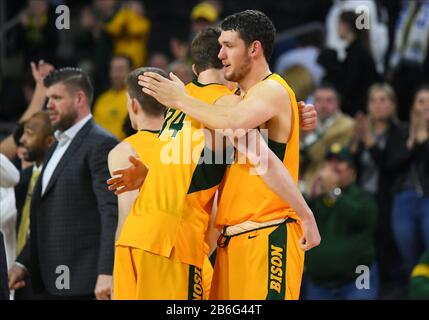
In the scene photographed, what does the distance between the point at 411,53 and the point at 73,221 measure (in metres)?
5.57

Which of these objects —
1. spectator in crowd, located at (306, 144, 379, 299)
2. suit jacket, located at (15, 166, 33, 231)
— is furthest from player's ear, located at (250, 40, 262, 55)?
spectator in crowd, located at (306, 144, 379, 299)

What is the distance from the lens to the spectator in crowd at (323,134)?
10.9 meters

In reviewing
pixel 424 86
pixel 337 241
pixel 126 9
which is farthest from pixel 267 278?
pixel 126 9

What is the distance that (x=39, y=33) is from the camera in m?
14.0

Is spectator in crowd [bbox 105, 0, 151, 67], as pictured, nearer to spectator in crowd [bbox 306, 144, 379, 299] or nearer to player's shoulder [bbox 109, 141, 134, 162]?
spectator in crowd [bbox 306, 144, 379, 299]

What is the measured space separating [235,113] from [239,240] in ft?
2.33

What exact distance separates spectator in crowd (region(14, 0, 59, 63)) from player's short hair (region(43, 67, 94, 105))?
5738 millimetres

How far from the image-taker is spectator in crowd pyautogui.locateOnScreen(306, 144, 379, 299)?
988 centimetres

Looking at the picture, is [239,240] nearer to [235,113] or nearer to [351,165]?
[235,113]

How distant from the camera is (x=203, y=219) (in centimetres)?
640

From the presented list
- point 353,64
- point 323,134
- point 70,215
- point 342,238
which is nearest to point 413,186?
point 342,238

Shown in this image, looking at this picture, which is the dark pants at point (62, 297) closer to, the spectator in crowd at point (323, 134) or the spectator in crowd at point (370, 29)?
the spectator in crowd at point (323, 134)

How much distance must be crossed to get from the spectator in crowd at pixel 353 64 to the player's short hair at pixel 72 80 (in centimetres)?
438
